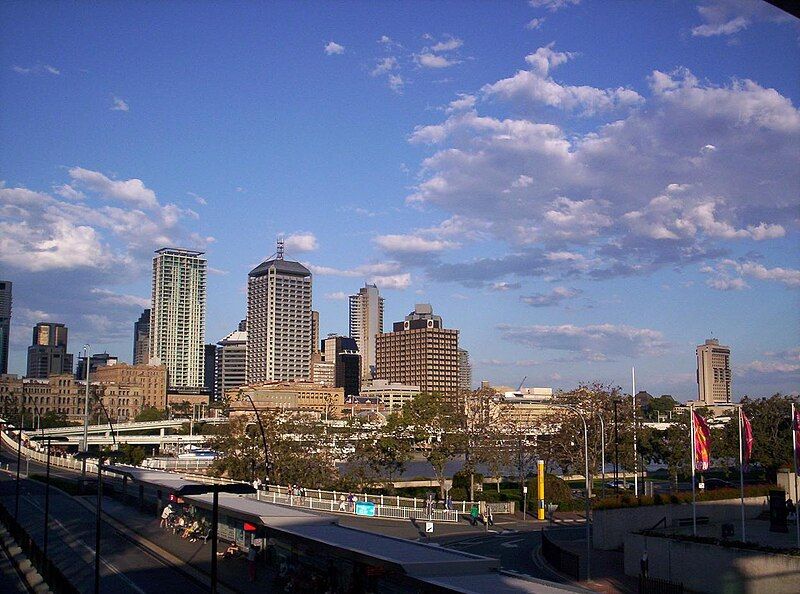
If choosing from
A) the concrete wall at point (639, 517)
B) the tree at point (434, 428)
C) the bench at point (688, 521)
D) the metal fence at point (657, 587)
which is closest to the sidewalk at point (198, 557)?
the metal fence at point (657, 587)

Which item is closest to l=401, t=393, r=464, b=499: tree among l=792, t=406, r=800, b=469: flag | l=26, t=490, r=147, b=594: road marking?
l=26, t=490, r=147, b=594: road marking

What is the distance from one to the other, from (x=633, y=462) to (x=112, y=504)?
4476cm

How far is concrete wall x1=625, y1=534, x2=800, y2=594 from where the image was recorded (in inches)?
1194

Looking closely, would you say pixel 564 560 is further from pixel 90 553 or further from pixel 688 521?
pixel 90 553

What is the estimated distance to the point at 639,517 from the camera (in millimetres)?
47625

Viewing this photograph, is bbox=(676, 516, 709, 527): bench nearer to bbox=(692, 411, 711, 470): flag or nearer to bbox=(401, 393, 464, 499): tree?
bbox=(692, 411, 711, 470): flag

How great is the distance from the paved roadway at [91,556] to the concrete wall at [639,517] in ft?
78.4

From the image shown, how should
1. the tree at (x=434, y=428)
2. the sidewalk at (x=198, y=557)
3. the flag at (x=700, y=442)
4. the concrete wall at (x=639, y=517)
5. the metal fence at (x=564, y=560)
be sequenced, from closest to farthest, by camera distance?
the sidewalk at (x=198, y=557), the metal fence at (x=564, y=560), the flag at (x=700, y=442), the concrete wall at (x=639, y=517), the tree at (x=434, y=428)

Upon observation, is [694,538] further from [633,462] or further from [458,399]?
[458,399]

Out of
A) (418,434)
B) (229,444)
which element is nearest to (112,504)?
(229,444)

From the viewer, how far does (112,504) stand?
210 ft

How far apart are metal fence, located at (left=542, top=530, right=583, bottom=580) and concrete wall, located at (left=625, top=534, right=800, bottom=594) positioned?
2.88 m

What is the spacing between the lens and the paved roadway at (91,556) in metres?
32.2

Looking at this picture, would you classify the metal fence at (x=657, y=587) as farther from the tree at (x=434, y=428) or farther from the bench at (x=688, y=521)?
the tree at (x=434, y=428)
